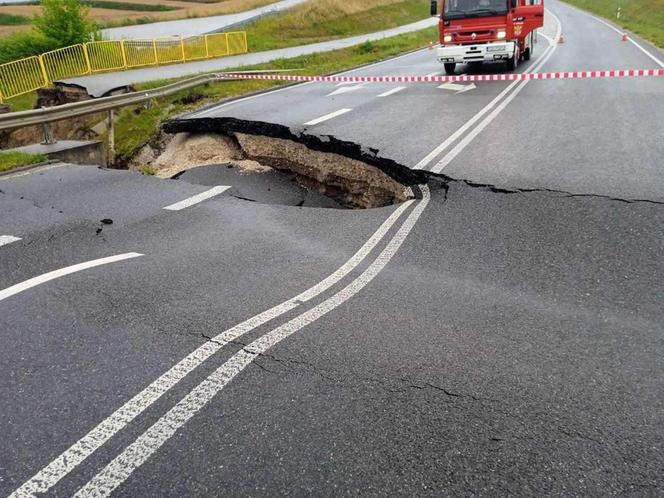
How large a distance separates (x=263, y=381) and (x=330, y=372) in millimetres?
433

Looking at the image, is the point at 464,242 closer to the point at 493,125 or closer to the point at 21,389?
the point at 21,389

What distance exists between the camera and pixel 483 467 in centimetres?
260

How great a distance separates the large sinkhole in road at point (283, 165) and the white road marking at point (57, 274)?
3.01 m

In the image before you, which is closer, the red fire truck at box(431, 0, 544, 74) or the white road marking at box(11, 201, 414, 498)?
the white road marking at box(11, 201, 414, 498)

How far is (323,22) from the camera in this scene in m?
38.0

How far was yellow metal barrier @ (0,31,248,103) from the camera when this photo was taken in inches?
713

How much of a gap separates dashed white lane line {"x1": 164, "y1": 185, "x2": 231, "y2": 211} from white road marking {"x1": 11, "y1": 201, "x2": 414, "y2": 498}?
2.91m

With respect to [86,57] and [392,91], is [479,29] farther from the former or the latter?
[86,57]

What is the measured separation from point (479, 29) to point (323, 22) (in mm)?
25966

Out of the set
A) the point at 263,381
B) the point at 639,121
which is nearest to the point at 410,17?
the point at 639,121

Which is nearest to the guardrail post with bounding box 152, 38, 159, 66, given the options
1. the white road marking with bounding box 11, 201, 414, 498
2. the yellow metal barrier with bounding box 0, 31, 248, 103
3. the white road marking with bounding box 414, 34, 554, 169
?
the yellow metal barrier with bounding box 0, 31, 248, 103

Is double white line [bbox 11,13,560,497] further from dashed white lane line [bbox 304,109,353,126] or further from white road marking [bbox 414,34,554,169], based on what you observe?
dashed white lane line [bbox 304,109,353,126]

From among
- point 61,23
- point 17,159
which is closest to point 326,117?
point 17,159

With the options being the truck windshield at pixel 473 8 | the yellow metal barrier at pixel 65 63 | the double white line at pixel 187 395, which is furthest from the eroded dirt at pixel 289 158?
the yellow metal barrier at pixel 65 63
